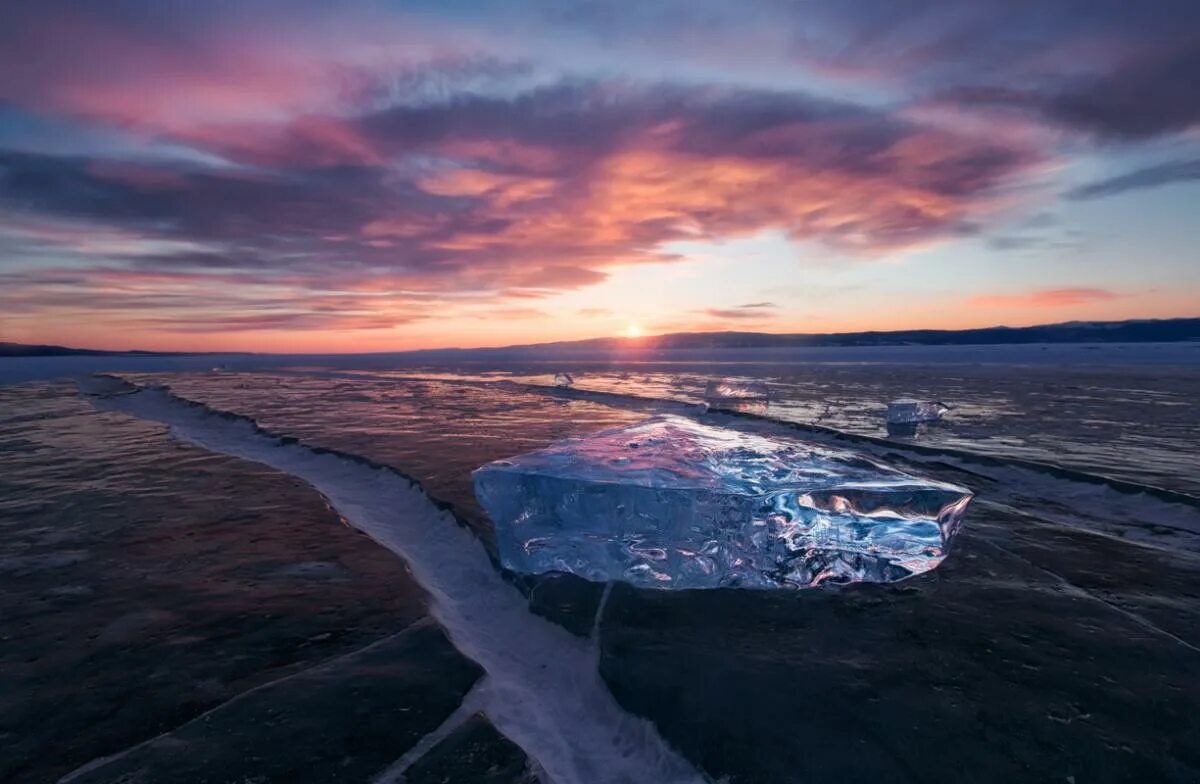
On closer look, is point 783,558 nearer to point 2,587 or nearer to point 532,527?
point 532,527

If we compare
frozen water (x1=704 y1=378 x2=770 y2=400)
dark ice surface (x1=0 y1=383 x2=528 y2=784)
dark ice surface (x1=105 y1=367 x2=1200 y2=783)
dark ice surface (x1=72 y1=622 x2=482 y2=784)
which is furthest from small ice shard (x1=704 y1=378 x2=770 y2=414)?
dark ice surface (x1=72 y1=622 x2=482 y2=784)

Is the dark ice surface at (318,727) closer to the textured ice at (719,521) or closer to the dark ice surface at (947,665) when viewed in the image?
the dark ice surface at (947,665)

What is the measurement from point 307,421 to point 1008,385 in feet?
91.2

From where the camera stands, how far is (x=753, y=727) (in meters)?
3.82

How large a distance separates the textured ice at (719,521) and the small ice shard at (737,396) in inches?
451

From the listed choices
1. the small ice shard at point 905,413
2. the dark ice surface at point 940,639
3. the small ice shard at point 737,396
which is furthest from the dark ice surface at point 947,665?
the small ice shard at point 737,396

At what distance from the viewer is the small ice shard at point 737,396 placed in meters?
18.8

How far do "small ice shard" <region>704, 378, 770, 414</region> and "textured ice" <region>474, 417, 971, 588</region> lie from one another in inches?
451

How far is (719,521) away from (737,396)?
1588 cm

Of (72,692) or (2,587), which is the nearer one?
(72,692)

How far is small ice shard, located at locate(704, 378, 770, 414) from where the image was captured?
18792mm

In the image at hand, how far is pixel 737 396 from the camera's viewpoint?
70.3ft

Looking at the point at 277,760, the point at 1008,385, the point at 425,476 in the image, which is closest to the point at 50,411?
the point at 425,476

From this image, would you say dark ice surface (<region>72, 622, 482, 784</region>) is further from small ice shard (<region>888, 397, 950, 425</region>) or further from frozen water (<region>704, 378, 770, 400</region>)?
frozen water (<region>704, 378, 770, 400</region>)
